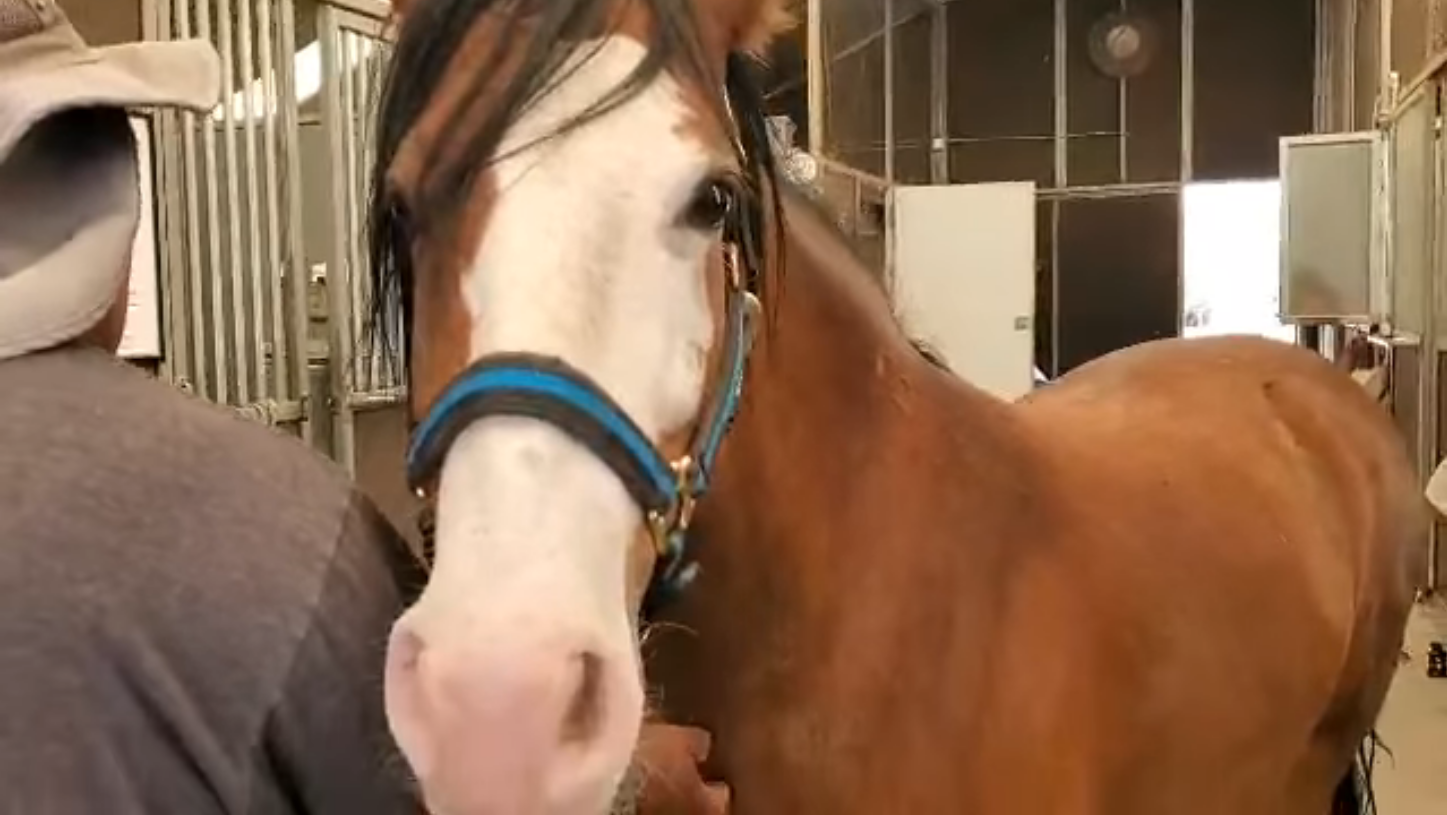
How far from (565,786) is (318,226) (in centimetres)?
212

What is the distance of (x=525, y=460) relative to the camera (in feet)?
2.89

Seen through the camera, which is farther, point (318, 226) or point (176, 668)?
point (318, 226)

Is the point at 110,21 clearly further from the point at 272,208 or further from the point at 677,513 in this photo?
the point at 677,513


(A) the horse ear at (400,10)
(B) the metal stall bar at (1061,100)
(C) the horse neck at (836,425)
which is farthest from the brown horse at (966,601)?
(B) the metal stall bar at (1061,100)

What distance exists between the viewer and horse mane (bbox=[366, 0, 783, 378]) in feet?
3.27

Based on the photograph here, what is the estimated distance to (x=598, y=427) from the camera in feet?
3.00

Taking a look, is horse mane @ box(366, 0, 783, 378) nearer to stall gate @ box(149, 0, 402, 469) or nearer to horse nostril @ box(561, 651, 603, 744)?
horse nostril @ box(561, 651, 603, 744)

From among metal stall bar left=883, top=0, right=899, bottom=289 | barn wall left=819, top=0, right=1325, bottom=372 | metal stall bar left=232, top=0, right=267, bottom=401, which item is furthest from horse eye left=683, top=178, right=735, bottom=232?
barn wall left=819, top=0, right=1325, bottom=372

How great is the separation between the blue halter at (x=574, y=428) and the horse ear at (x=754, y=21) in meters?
0.29

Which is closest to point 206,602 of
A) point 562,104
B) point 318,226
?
point 562,104

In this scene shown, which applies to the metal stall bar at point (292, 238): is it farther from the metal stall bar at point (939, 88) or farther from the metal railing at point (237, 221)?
the metal stall bar at point (939, 88)

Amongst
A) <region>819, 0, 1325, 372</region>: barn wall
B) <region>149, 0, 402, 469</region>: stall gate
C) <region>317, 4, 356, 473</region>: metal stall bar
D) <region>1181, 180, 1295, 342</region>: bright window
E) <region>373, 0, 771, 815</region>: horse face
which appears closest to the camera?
<region>373, 0, 771, 815</region>: horse face

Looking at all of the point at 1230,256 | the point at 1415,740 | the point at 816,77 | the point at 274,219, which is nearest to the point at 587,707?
the point at 274,219

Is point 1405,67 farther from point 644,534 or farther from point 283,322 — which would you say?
point 644,534
